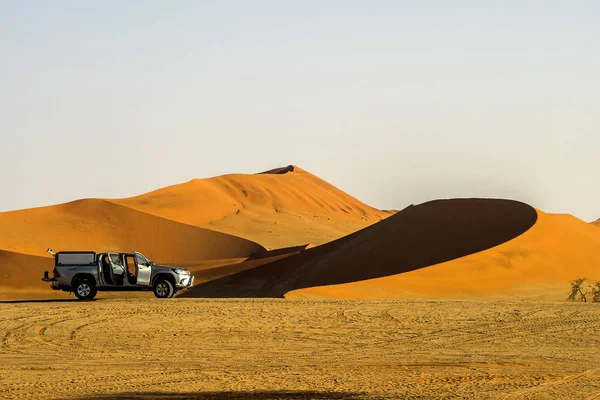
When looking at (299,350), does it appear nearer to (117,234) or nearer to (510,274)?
(510,274)

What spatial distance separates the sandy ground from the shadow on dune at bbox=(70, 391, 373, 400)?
0.09ft

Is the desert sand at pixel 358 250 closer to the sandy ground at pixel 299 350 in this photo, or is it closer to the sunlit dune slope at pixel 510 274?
the sunlit dune slope at pixel 510 274

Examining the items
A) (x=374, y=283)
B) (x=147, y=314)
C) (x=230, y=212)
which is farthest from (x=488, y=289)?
(x=230, y=212)

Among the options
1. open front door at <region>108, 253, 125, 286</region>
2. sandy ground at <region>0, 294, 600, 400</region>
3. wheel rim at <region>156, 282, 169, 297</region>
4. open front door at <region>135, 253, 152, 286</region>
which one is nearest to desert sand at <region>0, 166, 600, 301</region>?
wheel rim at <region>156, 282, 169, 297</region>

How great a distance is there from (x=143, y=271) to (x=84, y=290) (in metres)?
1.99

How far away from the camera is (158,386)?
13391 millimetres

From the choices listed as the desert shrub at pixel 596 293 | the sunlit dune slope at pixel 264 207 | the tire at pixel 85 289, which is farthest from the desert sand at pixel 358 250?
the tire at pixel 85 289

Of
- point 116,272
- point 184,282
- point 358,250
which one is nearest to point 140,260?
point 116,272

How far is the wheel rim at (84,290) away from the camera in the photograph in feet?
97.9

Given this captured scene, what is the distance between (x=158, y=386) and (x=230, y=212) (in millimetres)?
83094

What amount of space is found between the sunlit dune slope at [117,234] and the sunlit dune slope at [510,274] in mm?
33396

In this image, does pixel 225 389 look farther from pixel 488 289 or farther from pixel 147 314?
pixel 488 289

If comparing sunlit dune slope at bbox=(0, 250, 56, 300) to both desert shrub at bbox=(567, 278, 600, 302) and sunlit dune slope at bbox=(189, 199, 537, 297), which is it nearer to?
sunlit dune slope at bbox=(189, 199, 537, 297)

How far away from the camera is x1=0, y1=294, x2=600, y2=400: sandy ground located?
13188 mm
